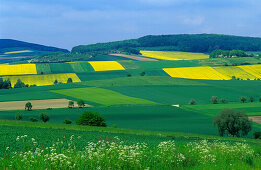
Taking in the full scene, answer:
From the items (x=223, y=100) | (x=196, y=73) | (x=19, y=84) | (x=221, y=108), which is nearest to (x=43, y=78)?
(x=19, y=84)

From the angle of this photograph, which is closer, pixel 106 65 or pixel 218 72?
pixel 218 72

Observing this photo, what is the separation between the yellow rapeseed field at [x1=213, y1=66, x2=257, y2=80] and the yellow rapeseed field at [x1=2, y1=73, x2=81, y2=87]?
53709 millimetres

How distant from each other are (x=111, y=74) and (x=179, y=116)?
220 feet

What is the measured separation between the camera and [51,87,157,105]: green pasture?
8338cm

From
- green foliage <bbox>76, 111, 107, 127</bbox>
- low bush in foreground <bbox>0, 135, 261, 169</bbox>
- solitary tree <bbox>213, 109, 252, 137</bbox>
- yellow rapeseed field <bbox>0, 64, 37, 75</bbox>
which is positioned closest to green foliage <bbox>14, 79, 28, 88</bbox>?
yellow rapeseed field <bbox>0, 64, 37, 75</bbox>

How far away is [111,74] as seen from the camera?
5256 inches

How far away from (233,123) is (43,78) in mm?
80512

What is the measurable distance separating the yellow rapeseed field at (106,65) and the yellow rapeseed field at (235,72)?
39426 millimetres

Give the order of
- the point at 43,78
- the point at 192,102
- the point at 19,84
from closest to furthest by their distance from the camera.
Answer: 1. the point at 192,102
2. the point at 19,84
3. the point at 43,78

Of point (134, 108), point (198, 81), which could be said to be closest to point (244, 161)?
point (134, 108)

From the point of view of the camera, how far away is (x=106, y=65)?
516 ft

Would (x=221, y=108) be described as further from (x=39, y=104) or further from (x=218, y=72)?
(x=218, y=72)

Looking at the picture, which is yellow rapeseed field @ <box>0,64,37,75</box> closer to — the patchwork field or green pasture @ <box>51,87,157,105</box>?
green pasture @ <box>51,87,157,105</box>

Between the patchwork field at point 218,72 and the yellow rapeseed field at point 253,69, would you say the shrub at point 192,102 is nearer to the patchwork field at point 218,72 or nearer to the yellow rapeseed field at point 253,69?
the patchwork field at point 218,72
